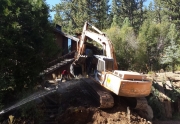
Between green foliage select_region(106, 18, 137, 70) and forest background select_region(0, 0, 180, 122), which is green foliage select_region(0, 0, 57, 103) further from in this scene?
green foliage select_region(106, 18, 137, 70)

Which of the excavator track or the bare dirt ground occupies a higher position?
the excavator track

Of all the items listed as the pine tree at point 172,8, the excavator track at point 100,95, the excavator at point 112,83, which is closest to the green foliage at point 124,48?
the pine tree at point 172,8

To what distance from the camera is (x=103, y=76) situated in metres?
12.6

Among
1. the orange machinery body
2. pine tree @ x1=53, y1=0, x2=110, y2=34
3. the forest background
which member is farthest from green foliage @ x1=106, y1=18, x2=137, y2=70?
the orange machinery body

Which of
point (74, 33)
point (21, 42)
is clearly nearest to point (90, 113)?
point (21, 42)

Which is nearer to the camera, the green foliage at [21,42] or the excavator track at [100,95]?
the green foliage at [21,42]

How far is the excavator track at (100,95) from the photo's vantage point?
11609mm

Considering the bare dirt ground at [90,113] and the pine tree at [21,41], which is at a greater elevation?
the pine tree at [21,41]

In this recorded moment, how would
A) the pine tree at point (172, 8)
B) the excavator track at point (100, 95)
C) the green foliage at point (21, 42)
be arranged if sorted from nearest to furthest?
the green foliage at point (21, 42), the excavator track at point (100, 95), the pine tree at point (172, 8)

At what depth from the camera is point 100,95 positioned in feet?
38.8

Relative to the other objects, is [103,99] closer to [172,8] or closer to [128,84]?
[128,84]

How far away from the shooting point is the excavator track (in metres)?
11.6

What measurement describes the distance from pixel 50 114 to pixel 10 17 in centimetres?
505

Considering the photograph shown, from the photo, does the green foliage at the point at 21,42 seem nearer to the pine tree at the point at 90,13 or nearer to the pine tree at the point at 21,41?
the pine tree at the point at 21,41
